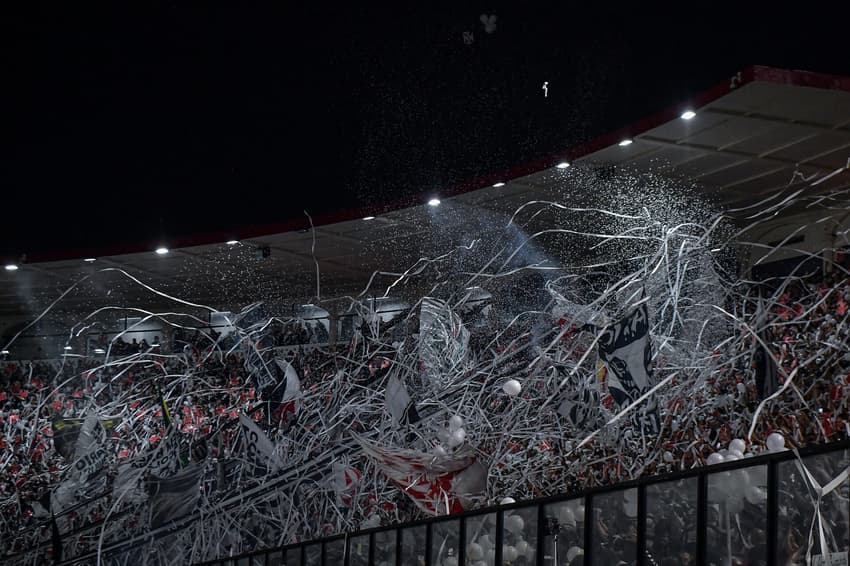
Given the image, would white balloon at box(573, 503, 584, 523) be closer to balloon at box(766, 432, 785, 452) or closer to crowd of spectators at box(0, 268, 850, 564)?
crowd of spectators at box(0, 268, 850, 564)

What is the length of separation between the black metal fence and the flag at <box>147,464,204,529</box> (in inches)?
91.7

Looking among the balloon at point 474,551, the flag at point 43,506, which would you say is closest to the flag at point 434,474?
the balloon at point 474,551

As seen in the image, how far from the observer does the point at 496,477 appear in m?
7.52

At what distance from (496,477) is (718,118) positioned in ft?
14.2

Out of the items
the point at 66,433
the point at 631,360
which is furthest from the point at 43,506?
the point at 631,360

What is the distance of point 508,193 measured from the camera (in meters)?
12.5

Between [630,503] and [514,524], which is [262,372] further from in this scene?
[630,503]

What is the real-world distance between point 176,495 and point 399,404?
310 cm

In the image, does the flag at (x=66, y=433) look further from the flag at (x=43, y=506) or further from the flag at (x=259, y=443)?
the flag at (x=259, y=443)

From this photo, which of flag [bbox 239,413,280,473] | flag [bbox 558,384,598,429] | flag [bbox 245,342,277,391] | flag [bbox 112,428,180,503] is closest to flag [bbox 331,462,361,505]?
flag [bbox 239,413,280,473]

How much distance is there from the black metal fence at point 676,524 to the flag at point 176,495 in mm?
2329

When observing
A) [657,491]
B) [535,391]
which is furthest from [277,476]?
[657,491]

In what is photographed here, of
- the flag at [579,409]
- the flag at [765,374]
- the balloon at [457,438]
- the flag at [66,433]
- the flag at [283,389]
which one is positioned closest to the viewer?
the flag at [765,374]

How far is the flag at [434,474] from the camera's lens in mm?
6531
